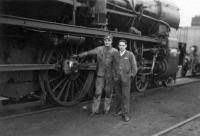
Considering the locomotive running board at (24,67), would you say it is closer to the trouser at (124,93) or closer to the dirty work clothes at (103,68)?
the dirty work clothes at (103,68)

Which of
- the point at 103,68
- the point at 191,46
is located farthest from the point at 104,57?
the point at 191,46

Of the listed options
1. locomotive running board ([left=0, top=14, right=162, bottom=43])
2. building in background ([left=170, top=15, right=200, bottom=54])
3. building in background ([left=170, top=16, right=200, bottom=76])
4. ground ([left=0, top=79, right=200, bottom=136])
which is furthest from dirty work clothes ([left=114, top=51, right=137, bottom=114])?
building in background ([left=170, top=15, right=200, bottom=54])

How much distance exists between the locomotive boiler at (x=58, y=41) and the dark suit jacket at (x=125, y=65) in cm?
94

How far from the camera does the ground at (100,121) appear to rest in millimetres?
5234

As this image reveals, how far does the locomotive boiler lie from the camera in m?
5.62

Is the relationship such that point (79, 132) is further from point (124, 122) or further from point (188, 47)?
point (188, 47)

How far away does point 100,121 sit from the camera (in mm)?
6016

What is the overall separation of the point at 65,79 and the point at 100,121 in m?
1.49

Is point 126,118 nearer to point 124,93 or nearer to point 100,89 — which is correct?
point 124,93

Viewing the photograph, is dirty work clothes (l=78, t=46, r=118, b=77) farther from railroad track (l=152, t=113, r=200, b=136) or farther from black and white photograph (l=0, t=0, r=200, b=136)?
railroad track (l=152, t=113, r=200, b=136)

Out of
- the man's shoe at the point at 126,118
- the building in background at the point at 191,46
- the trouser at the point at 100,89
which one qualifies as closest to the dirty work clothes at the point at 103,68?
the trouser at the point at 100,89

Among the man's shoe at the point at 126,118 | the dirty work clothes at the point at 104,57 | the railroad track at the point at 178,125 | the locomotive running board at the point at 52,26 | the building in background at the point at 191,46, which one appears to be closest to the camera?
the locomotive running board at the point at 52,26

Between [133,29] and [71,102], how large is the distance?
304 cm

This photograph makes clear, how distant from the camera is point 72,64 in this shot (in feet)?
21.3
